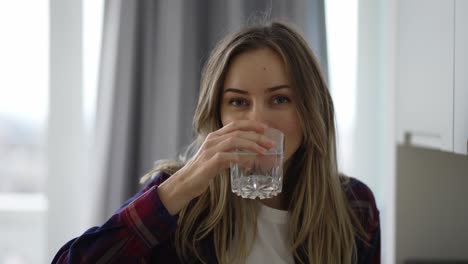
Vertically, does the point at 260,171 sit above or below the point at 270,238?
above

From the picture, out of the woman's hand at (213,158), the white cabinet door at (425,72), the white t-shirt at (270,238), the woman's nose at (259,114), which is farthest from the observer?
the white cabinet door at (425,72)

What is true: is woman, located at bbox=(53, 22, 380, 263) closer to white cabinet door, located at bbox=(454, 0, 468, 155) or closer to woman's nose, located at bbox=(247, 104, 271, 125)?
woman's nose, located at bbox=(247, 104, 271, 125)

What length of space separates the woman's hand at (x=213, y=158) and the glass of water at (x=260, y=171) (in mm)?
18

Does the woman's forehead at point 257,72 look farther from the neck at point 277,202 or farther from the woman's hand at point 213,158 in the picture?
the neck at point 277,202

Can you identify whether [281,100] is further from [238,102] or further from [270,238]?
[270,238]

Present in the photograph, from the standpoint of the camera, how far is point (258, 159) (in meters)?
1.05

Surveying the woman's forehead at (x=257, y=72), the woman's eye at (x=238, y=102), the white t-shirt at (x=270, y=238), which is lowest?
the white t-shirt at (x=270, y=238)

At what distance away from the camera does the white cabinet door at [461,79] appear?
4.22ft

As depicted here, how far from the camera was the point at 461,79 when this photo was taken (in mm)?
1310

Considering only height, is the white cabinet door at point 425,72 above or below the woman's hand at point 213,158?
above

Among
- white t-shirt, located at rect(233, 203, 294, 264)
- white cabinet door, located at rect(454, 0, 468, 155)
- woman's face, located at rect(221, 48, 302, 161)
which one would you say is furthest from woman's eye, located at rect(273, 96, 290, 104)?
white cabinet door, located at rect(454, 0, 468, 155)

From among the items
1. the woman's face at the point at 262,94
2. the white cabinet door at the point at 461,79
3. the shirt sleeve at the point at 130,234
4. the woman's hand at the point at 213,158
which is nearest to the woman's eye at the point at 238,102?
the woman's face at the point at 262,94

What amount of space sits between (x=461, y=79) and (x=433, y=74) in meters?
0.20

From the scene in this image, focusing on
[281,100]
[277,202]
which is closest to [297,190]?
[277,202]
